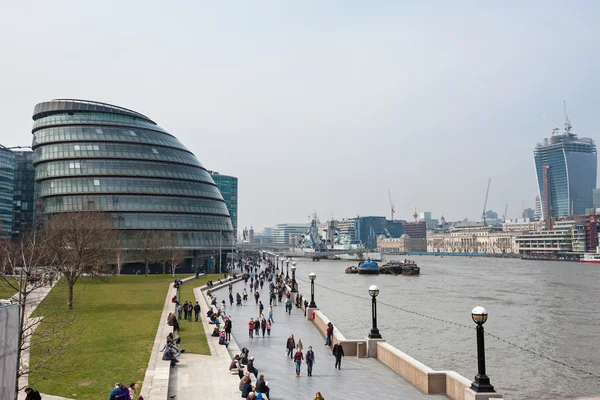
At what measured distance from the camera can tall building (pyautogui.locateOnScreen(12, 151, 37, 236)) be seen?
123250 mm

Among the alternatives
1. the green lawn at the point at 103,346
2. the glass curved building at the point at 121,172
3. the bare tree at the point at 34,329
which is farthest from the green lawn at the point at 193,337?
the glass curved building at the point at 121,172

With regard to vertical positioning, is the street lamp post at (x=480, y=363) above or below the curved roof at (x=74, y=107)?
below

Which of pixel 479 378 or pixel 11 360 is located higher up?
pixel 11 360

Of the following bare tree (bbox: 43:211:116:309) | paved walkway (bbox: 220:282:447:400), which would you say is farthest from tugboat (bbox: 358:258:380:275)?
paved walkway (bbox: 220:282:447:400)

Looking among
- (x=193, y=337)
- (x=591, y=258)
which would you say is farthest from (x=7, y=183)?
(x=591, y=258)

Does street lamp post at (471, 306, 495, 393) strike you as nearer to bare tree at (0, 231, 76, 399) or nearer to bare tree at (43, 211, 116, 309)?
bare tree at (0, 231, 76, 399)

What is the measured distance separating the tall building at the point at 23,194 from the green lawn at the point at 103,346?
9114cm

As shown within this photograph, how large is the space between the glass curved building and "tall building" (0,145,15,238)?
91.6ft

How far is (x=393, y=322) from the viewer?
47000 mm

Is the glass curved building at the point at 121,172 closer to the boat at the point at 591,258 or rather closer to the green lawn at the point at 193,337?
the green lawn at the point at 193,337

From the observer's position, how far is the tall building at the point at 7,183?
11806 cm

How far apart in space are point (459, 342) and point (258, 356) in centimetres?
1792

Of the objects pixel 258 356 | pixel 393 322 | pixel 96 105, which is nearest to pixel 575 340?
pixel 393 322

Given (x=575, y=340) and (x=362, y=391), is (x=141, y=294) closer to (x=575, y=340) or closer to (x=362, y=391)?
(x=362, y=391)
